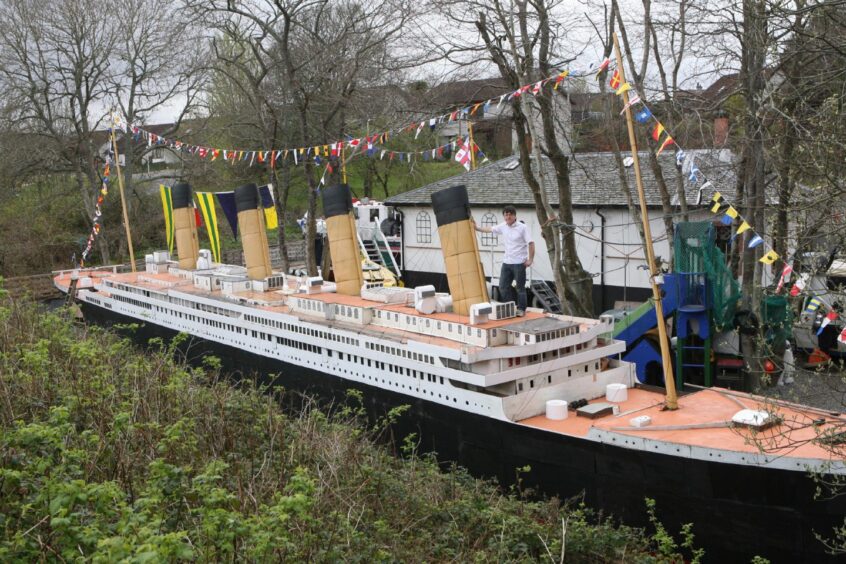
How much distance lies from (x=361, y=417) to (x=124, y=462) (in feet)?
29.2

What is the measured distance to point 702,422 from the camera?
1329 cm

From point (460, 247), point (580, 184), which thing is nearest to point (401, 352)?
point (460, 247)

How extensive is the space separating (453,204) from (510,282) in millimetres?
2221

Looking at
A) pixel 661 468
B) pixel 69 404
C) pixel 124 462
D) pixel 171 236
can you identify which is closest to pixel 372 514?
pixel 124 462

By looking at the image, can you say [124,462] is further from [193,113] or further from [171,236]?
[193,113]

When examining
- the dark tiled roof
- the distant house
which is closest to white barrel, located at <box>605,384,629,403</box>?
the distant house

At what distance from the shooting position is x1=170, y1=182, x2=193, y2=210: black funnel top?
87.1 ft

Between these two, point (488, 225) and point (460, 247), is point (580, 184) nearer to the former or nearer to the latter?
point (488, 225)

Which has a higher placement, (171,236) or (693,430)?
(171,236)

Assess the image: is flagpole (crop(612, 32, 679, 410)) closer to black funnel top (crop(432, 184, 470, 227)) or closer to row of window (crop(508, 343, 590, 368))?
row of window (crop(508, 343, 590, 368))

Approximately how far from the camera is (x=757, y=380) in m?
19.2

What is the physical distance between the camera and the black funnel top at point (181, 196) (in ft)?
87.1

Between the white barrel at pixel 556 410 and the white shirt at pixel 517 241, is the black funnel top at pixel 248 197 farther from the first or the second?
the white barrel at pixel 556 410

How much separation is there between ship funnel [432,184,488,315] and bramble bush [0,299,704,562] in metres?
4.47
